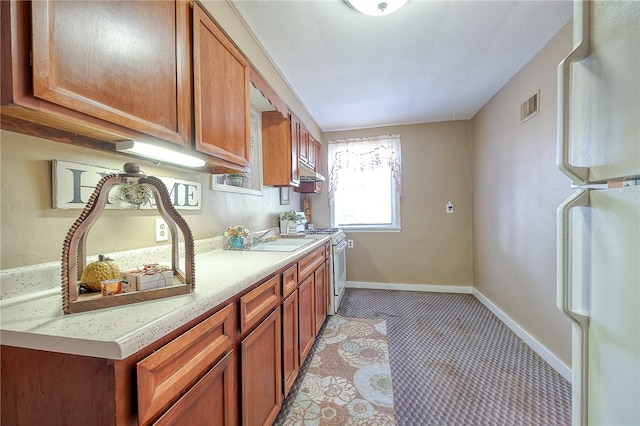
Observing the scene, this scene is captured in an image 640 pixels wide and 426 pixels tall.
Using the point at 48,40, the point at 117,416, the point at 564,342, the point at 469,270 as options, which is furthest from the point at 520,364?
the point at 48,40

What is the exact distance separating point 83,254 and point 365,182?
334 centimetres

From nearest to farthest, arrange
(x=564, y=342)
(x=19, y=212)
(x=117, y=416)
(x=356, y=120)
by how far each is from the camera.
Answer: (x=117, y=416), (x=19, y=212), (x=564, y=342), (x=356, y=120)

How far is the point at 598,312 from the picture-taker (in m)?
0.67

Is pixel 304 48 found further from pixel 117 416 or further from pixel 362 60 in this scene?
pixel 117 416

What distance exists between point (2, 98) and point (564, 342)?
2920 mm

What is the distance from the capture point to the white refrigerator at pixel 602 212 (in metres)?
0.57

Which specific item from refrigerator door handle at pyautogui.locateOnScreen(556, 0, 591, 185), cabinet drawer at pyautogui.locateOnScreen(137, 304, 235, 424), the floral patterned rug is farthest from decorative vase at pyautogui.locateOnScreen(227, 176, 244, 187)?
refrigerator door handle at pyautogui.locateOnScreen(556, 0, 591, 185)

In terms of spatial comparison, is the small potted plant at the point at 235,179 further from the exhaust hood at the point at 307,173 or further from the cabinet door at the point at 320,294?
the cabinet door at the point at 320,294

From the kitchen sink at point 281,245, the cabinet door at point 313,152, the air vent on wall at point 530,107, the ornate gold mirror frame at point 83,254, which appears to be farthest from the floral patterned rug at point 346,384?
the air vent on wall at point 530,107

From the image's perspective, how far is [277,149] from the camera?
2.43 metres

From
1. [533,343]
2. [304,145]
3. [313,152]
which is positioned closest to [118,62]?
[304,145]

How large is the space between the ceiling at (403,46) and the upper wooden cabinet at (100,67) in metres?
0.77

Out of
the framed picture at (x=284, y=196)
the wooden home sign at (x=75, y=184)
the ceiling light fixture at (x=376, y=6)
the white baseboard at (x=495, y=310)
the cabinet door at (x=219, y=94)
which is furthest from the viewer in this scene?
the framed picture at (x=284, y=196)

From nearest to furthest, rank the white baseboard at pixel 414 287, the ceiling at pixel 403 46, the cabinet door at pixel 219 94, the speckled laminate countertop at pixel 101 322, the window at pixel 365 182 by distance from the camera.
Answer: the speckled laminate countertop at pixel 101 322 < the cabinet door at pixel 219 94 < the ceiling at pixel 403 46 < the white baseboard at pixel 414 287 < the window at pixel 365 182
